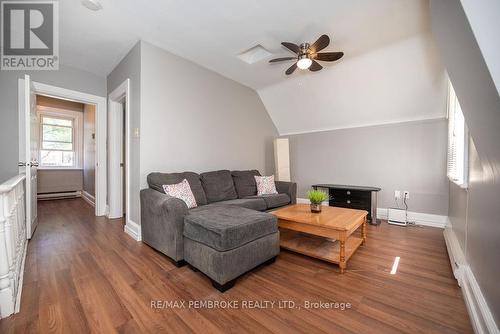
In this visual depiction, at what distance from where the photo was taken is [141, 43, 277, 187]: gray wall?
270 cm

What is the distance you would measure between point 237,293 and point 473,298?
5.14 ft

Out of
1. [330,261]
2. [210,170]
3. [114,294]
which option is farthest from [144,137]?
[330,261]

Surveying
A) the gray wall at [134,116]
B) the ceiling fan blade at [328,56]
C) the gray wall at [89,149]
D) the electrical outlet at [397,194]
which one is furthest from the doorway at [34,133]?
the electrical outlet at [397,194]

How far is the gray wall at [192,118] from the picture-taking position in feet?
8.87

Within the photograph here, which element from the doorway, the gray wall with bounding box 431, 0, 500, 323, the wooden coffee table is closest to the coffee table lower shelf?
the wooden coffee table

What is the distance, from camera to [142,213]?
2484 mm

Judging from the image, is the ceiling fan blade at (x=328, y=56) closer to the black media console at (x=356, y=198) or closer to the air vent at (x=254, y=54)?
the air vent at (x=254, y=54)

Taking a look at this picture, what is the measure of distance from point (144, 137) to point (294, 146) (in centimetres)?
333

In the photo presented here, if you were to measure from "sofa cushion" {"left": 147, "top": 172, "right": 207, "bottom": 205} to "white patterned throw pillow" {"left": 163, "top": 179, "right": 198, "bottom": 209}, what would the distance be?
101 millimetres

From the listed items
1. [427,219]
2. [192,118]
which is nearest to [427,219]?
[427,219]

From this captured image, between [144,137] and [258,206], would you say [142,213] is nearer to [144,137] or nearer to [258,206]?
[144,137]

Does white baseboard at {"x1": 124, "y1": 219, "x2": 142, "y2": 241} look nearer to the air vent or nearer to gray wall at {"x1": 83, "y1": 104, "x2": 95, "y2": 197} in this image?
gray wall at {"x1": 83, "y1": 104, "x2": 95, "y2": 197}

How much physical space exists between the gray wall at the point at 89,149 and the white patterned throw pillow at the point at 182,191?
3.48 metres

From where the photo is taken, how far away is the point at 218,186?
319 centimetres
